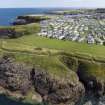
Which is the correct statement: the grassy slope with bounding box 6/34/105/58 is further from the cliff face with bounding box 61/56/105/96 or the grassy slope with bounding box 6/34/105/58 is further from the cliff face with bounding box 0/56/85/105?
the cliff face with bounding box 0/56/85/105

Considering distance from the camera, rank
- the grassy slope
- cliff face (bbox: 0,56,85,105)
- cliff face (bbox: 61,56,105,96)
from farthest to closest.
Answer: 1. the grassy slope
2. cliff face (bbox: 61,56,105,96)
3. cliff face (bbox: 0,56,85,105)

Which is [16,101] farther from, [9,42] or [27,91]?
[9,42]

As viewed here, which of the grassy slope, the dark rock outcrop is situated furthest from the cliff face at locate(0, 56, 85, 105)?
the grassy slope

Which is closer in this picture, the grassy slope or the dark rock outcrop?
the dark rock outcrop

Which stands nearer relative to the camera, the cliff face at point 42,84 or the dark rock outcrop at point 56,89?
the dark rock outcrop at point 56,89

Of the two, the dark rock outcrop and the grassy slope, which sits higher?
the grassy slope

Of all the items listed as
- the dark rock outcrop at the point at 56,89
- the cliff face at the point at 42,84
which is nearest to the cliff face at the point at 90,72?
the cliff face at the point at 42,84

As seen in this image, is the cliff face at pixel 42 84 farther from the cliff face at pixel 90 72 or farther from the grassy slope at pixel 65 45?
the grassy slope at pixel 65 45

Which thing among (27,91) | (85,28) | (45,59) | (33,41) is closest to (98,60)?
(45,59)
